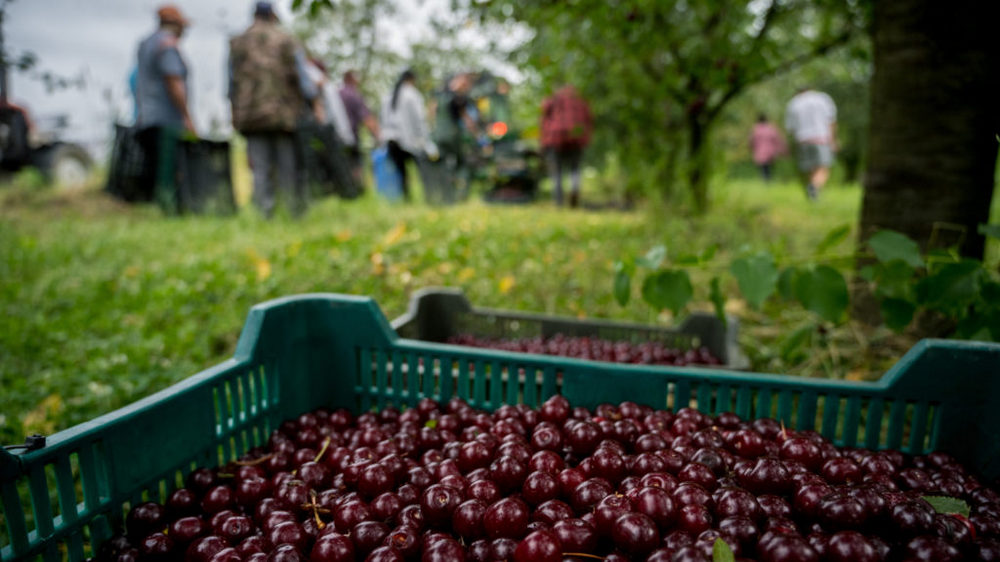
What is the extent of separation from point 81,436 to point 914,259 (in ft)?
6.63

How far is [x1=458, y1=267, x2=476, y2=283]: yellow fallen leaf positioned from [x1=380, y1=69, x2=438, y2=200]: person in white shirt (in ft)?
13.7

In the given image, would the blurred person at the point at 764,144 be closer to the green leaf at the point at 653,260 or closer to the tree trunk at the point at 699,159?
the tree trunk at the point at 699,159

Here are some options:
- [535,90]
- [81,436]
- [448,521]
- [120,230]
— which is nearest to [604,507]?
[448,521]

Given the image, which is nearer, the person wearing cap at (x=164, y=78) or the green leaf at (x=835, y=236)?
the green leaf at (x=835, y=236)

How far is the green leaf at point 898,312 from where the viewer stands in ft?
5.87

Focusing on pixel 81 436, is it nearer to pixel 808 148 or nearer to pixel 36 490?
pixel 36 490

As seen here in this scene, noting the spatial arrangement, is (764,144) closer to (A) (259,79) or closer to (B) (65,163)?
(A) (259,79)

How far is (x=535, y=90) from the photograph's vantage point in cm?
534

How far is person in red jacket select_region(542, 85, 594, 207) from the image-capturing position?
328 inches

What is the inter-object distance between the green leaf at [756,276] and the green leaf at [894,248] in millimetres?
288

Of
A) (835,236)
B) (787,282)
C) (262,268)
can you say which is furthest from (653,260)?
(262,268)

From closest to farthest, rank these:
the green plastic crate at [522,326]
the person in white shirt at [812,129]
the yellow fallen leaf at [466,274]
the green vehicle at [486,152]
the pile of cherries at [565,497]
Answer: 1. the pile of cherries at [565,497]
2. the green plastic crate at [522,326]
3. the yellow fallen leaf at [466,274]
4. the green vehicle at [486,152]
5. the person in white shirt at [812,129]

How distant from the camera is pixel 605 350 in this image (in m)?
2.46

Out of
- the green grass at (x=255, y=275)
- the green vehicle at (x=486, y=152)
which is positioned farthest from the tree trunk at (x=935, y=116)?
the green vehicle at (x=486, y=152)
